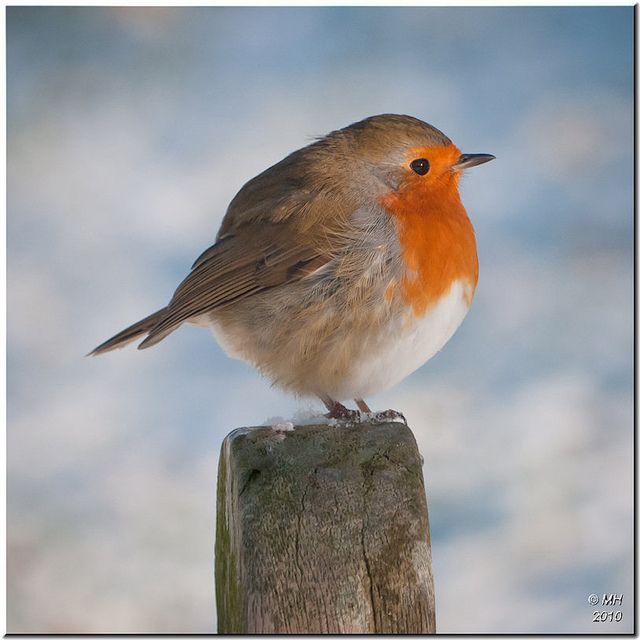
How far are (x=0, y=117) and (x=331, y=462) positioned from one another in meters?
1.91

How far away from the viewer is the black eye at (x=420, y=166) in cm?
262

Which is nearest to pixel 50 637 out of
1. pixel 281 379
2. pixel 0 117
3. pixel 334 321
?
pixel 281 379

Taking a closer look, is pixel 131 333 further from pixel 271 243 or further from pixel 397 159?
pixel 397 159

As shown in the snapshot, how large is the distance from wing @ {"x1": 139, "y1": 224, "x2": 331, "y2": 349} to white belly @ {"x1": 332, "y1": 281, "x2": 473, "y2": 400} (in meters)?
0.30

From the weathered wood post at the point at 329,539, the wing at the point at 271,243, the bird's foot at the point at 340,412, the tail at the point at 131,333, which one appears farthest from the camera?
the tail at the point at 131,333

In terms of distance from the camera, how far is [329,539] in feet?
5.06

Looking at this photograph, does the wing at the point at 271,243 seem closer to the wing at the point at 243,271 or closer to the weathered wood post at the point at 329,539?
the wing at the point at 243,271

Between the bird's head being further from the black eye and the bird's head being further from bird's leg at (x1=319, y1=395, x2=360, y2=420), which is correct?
bird's leg at (x1=319, y1=395, x2=360, y2=420)

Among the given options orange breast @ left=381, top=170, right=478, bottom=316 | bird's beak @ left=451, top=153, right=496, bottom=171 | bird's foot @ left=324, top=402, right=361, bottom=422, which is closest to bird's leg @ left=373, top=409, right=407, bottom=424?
bird's foot @ left=324, top=402, right=361, bottom=422

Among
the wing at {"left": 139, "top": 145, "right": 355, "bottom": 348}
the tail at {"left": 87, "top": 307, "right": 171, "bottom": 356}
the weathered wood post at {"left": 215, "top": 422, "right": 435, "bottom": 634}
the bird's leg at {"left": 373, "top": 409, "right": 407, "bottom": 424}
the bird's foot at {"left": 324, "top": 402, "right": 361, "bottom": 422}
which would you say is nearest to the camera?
the weathered wood post at {"left": 215, "top": 422, "right": 435, "bottom": 634}

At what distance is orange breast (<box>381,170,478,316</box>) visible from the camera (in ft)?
8.07

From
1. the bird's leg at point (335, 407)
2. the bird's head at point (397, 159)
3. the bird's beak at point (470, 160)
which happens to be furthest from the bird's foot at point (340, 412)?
the bird's beak at point (470, 160)

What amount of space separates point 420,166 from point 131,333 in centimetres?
106

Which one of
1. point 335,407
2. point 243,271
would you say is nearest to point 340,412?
point 335,407
